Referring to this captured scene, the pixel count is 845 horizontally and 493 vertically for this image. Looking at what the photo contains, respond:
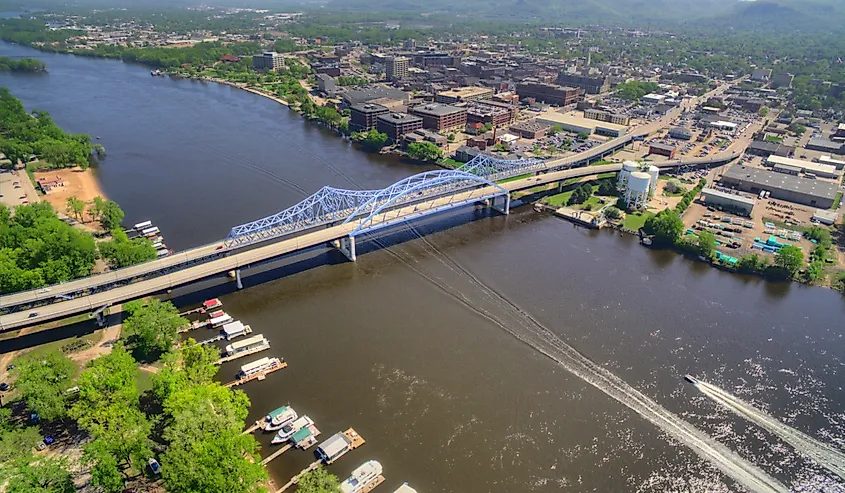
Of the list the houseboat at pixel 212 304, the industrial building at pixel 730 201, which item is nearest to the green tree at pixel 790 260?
the industrial building at pixel 730 201

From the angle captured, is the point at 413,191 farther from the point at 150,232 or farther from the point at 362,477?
the point at 362,477

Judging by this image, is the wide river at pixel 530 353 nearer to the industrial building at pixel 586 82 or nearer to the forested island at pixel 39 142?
the forested island at pixel 39 142

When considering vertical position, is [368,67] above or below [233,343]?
above

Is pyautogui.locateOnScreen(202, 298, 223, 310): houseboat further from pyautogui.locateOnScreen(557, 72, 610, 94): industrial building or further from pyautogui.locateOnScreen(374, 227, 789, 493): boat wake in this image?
pyautogui.locateOnScreen(557, 72, 610, 94): industrial building

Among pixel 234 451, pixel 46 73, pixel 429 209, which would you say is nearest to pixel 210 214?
pixel 429 209

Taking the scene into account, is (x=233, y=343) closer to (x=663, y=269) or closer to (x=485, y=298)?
(x=485, y=298)

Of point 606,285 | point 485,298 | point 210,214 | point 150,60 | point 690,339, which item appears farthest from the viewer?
point 150,60

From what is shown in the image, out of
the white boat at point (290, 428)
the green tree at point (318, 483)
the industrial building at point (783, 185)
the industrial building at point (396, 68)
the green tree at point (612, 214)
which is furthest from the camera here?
the industrial building at point (396, 68)

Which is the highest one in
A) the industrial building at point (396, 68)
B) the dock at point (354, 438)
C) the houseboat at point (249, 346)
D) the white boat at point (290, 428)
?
the industrial building at point (396, 68)
